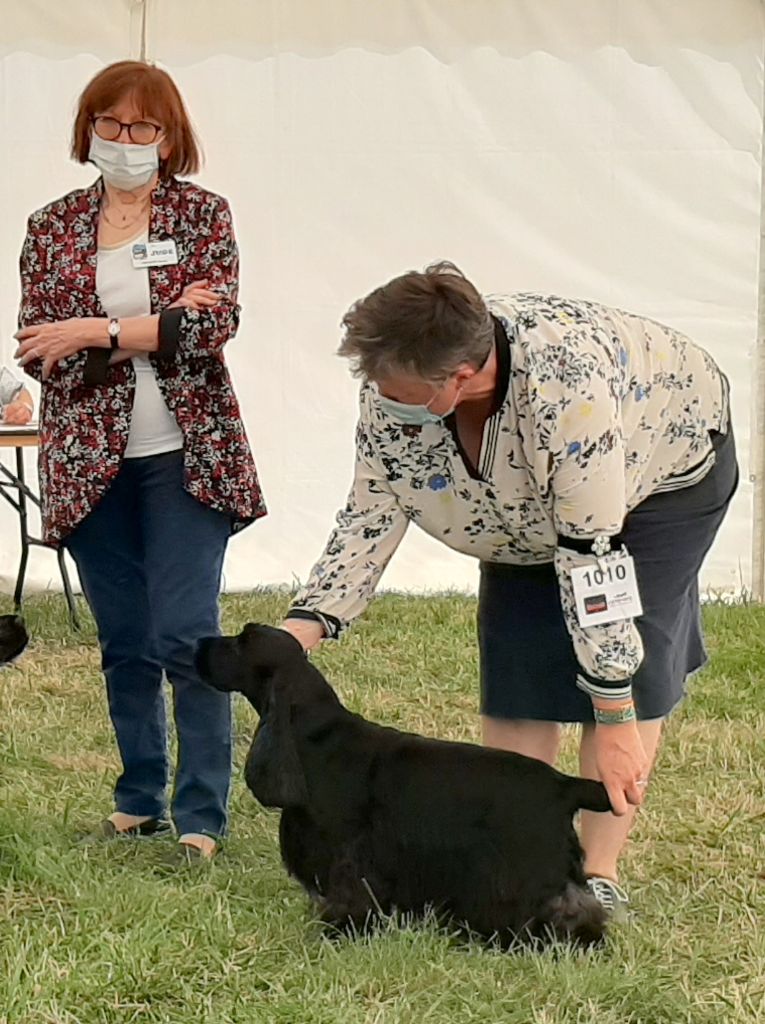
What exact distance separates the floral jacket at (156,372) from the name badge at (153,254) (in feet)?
0.04

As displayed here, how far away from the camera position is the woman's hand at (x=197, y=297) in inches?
116

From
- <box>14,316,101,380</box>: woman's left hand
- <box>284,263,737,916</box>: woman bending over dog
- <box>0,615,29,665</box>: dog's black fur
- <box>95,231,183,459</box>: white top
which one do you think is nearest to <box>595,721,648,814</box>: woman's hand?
<box>284,263,737,916</box>: woman bending over dog

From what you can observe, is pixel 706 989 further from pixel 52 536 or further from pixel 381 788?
pixel 52 536

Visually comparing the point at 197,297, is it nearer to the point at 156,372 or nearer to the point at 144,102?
the point at 156,372

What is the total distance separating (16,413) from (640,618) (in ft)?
10.5

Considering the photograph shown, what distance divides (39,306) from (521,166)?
3.36m

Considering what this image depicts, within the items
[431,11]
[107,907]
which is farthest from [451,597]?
[107,907]

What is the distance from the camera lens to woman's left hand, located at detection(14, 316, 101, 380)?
2.93 m

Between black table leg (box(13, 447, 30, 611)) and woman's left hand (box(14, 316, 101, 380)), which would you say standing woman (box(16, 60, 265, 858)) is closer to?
woman's left hand (box(14, 316, 101, 380))

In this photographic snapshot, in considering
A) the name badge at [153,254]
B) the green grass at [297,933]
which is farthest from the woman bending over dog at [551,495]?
the name badge at [153,254]

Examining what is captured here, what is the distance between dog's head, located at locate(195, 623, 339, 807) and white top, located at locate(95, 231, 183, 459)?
0.46 metres

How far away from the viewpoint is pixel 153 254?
118 inches

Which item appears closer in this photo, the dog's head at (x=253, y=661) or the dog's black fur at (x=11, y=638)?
the dog's head at (x=253, y=661)

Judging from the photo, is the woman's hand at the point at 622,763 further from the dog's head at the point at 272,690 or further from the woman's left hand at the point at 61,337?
the woman's left hand at the point at 61,337
